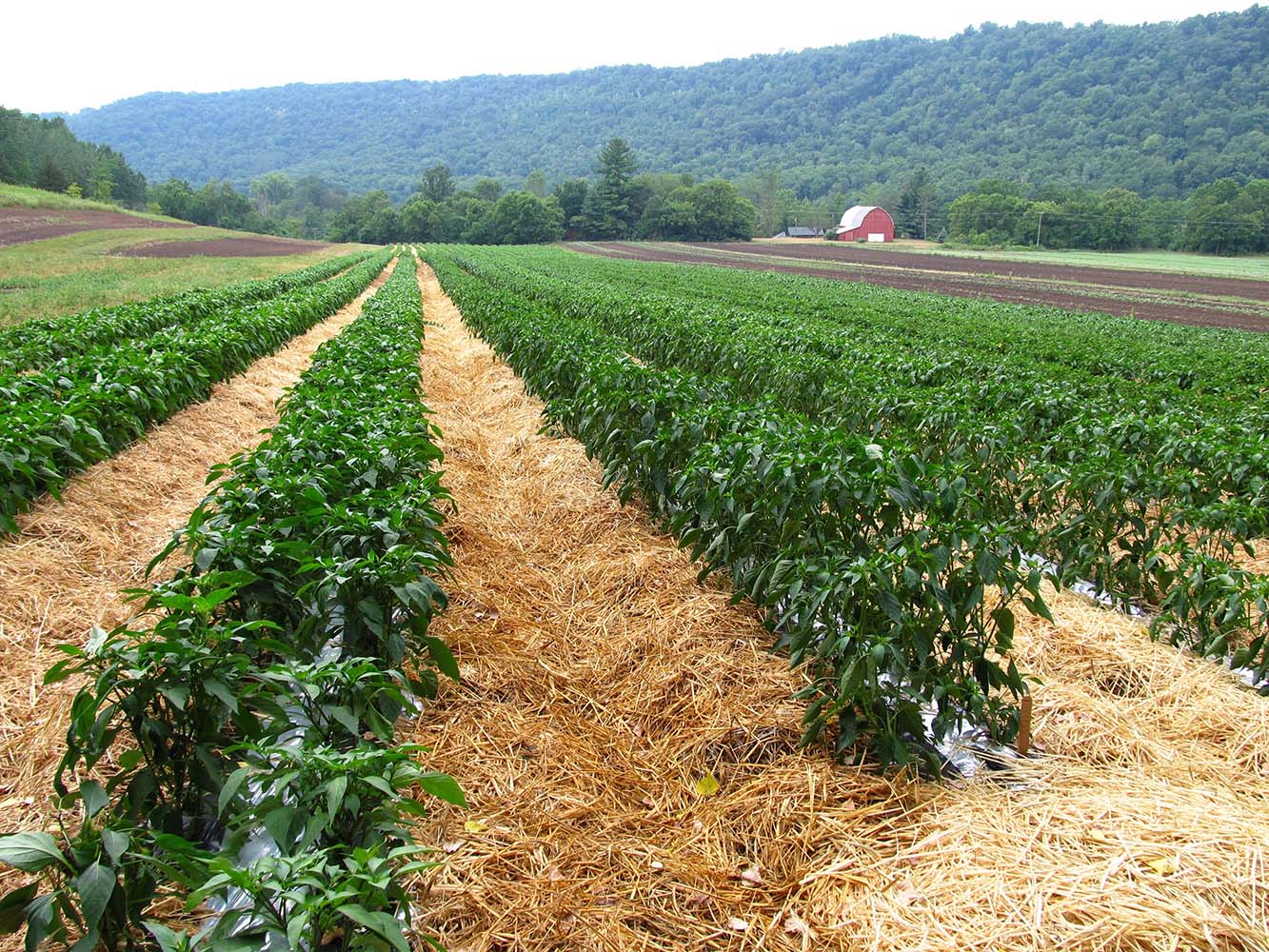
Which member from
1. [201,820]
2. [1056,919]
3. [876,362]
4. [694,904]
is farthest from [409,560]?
[876,362]

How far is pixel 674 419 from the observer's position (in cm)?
560

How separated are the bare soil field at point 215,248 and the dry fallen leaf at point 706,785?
47.9 m

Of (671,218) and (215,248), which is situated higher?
(671,218)

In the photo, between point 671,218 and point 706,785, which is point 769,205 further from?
point 706,785

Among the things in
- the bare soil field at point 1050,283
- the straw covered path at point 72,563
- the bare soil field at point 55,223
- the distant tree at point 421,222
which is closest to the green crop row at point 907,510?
the straw covered path at point 72,563

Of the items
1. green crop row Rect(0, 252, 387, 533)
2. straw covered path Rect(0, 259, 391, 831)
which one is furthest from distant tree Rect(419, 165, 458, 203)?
straw covered path Rect(0, 259, 391, 831)

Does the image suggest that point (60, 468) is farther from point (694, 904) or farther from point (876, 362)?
point (876, 362)

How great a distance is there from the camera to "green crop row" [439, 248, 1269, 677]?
186 inches

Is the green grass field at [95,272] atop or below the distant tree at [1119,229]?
below

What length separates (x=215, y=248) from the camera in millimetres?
50719

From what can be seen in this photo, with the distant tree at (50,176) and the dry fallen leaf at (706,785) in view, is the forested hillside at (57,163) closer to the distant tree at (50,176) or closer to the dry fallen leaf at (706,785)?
the distant tree at (50,176)

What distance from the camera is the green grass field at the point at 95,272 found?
20.9 meters

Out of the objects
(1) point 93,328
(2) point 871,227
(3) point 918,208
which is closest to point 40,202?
(1) point 93,328

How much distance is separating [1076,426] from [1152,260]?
6293cm
